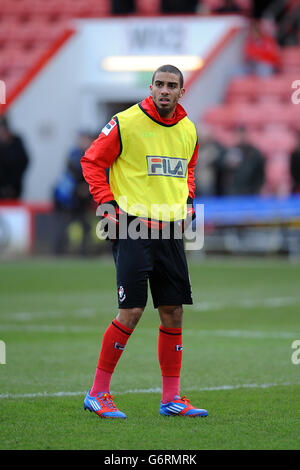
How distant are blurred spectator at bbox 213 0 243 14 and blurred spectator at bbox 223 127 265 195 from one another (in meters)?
5.44

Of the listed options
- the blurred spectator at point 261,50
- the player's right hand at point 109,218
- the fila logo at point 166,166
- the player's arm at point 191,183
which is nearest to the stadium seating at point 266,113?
the blurred spectator at point 261,50

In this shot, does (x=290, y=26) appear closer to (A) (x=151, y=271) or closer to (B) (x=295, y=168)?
(B) (x=295, y=168)

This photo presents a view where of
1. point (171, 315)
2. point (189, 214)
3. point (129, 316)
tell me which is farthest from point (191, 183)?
point (129, 316)

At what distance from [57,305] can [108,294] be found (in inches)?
56.6

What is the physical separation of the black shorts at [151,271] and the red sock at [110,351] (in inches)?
6.1

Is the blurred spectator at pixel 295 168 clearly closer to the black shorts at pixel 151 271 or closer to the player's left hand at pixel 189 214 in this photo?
the player's left hand at pixel 189 214

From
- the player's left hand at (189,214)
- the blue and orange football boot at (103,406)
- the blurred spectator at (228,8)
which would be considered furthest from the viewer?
the blurred spectator at (228,8)

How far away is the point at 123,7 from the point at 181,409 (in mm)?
21704

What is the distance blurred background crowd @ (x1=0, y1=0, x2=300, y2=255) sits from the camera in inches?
821

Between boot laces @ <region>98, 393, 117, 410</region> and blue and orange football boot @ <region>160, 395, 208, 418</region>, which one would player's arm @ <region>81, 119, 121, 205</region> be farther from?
blue and orange football boot @ <region>160, 395, 208, 418</region>

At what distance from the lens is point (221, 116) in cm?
2414

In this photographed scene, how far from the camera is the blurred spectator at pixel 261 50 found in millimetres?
24516

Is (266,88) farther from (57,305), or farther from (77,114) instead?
(57,305)

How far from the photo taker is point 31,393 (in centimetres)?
679
